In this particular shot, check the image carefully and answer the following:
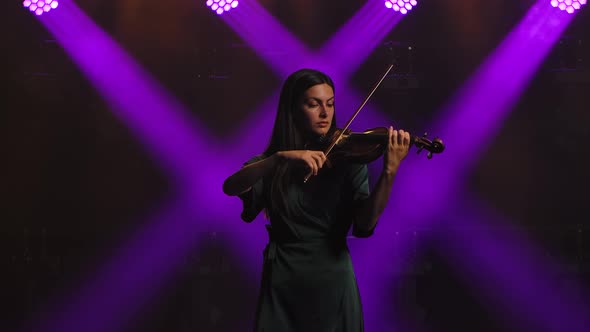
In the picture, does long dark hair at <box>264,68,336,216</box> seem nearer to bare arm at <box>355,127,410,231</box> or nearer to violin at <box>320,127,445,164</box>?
violin at <box>320,127,445,164</box>

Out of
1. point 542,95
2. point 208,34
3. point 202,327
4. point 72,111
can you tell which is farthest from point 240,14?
point 542,95

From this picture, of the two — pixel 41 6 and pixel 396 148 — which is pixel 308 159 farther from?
pixel 41 6

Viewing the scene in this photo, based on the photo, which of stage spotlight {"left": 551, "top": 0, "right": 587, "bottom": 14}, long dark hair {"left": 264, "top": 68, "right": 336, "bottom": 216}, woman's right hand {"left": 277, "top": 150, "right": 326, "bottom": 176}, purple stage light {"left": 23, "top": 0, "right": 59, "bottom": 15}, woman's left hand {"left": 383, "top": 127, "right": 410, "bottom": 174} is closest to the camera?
woman's right hand {"left": 277, "top": 150, "right": 326, "bottom": 176}

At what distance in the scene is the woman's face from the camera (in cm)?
189

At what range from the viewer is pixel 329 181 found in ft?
6.08

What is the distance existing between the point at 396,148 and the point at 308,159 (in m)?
0.33

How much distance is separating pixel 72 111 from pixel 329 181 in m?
5.53

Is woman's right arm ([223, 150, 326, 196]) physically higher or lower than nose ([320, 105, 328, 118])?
lower

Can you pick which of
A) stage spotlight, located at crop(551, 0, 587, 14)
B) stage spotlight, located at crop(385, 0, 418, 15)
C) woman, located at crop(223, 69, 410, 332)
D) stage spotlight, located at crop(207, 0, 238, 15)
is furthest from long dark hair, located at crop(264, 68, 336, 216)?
stage spotlight, located at crop(551, 0, 587, 14)

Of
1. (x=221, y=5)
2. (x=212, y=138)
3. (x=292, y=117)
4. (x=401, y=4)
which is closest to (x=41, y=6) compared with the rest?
(x=221, y=5)

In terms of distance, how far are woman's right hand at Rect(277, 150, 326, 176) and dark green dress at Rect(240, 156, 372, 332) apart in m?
0.14

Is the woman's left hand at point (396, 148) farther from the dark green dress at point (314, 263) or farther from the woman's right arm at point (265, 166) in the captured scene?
the woman's right arm at point (265, 166)

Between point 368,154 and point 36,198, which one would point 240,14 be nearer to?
point 36,198

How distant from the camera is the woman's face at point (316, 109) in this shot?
189 centimetres
